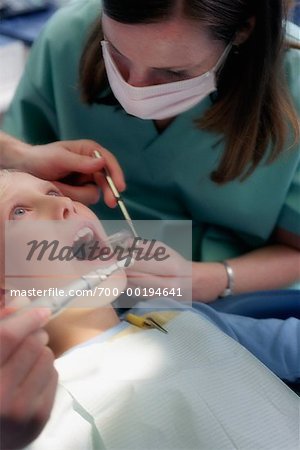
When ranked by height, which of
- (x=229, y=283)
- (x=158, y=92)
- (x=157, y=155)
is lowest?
(x=229, y=283)

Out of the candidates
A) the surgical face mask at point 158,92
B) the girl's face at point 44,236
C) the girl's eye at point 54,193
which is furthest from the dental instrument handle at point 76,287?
the surgical face mask at point 158,92

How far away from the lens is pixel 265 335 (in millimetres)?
811

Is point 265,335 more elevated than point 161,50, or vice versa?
point 161,50

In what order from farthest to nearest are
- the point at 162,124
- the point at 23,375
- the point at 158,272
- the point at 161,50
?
1. the point at 162,124
2. the point at 158,272
3. the point at 161,50
4. the point at 23,375

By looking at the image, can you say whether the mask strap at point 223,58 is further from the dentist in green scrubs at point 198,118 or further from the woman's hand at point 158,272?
the woman's hand at point 158,272

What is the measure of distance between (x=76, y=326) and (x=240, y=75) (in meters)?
0.39

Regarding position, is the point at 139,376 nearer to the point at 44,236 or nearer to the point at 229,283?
the point at 44,236

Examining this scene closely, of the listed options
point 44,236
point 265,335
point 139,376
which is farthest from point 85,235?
point 265,335

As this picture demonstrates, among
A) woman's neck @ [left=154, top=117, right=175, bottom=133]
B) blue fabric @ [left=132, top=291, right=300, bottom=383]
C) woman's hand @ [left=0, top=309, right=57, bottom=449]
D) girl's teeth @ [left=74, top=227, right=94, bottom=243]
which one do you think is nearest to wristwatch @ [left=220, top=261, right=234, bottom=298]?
blue fabric @ [left=132, top=291, right=300, bottom=383]

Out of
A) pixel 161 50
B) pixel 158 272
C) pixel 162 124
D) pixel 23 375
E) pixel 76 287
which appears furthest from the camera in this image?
pixel 162 124

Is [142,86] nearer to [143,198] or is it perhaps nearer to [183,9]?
[183,9]

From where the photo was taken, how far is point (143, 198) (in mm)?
976

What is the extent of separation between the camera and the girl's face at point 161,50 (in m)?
0.70

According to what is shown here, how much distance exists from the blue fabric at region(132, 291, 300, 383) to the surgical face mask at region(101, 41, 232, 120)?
0.82 ft
